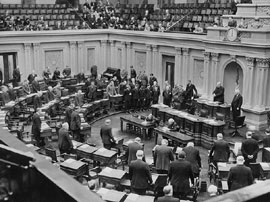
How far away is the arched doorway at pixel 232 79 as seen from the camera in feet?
61.2

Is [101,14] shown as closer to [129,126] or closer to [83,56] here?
[83,56]

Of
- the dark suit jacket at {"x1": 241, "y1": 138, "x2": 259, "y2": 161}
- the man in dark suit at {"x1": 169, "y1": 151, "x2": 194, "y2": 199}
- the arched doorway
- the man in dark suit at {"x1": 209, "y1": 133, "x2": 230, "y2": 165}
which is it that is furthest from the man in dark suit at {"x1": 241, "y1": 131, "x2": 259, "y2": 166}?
the arched doorway

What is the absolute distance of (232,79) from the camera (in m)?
19.1

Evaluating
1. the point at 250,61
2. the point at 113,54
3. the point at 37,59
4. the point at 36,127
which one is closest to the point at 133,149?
the point at 36,127

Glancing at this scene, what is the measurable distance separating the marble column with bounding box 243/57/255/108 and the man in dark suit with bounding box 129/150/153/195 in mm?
9968

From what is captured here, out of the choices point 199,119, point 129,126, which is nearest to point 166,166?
point 199,119

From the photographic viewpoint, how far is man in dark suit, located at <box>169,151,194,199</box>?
8.91 m

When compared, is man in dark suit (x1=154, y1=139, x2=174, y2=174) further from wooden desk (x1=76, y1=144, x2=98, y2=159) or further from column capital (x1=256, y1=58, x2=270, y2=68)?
column capital (x1=256, y1=58, x2=270, y2=68)

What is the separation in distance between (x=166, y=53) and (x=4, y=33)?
396 inches

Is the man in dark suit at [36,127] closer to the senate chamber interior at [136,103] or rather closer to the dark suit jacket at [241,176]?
the senate chamber interior at [136,103]

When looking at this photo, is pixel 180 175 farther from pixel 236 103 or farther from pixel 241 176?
pixel 236 103

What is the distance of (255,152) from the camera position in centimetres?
1153

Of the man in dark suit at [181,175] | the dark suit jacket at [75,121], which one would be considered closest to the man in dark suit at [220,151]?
the man in dark suit at [181,175]

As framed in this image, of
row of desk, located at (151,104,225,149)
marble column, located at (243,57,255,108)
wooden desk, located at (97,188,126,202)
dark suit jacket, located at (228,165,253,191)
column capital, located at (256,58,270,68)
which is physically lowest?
row of desk, located at (151,104,225,149)
